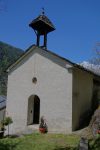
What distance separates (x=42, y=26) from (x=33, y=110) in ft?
22.8

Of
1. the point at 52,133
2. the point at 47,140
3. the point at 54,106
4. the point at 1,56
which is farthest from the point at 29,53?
the point at 1,56

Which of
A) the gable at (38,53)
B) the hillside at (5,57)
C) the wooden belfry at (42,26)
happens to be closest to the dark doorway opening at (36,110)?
the gable at (38,53)

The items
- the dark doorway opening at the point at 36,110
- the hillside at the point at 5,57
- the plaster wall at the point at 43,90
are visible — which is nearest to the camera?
the plaster wall at the point at 43,90

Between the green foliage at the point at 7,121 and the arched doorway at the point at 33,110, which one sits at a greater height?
the arched doorway at the point at 33,110

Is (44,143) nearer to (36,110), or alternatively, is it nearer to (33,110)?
(33,110)

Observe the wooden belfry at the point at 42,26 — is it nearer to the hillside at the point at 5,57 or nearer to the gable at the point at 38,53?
the gable at the point at 38,53

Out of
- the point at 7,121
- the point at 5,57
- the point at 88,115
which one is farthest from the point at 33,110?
Answer: the point at 5,57

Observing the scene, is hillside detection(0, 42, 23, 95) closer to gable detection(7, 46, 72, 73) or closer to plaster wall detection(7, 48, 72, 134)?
gable detection(7, 46, 72, 73)

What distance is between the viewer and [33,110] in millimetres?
19859

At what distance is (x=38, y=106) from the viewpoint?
20.2m

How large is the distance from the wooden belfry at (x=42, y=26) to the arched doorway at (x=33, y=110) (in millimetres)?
4354

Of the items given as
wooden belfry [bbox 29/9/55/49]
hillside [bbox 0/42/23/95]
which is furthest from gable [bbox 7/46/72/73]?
hillside [bbox 0/42/23/95]

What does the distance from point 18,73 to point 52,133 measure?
5833 mm

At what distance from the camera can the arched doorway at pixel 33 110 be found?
1933cm
